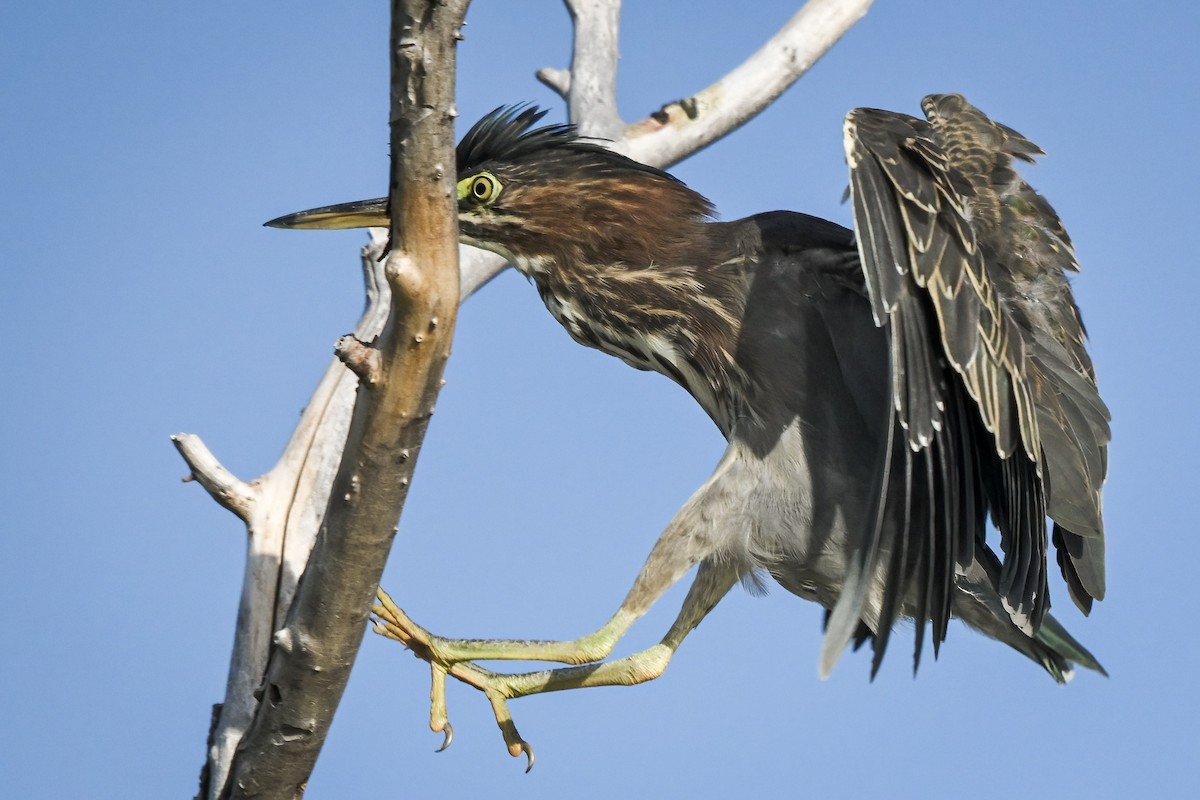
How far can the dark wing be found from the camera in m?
2.54

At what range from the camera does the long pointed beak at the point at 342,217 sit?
3.06 meters

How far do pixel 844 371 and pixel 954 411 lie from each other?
41 centimetres

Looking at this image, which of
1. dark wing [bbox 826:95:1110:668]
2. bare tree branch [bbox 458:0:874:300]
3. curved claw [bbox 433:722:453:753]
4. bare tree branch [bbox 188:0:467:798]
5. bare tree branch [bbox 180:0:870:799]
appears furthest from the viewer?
bare tree branch [bbox 458:0:874:300]

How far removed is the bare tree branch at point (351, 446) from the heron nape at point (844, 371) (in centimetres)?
40

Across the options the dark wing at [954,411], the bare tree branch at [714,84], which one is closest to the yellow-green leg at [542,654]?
the dark wing at [954,411]

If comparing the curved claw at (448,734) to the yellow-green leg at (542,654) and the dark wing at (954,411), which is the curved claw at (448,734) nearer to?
the yellow-green leg at (542,654)

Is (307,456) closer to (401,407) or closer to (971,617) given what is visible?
(401,407)

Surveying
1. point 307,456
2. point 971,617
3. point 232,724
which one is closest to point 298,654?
point 232,724

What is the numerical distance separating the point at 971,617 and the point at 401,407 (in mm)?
1735

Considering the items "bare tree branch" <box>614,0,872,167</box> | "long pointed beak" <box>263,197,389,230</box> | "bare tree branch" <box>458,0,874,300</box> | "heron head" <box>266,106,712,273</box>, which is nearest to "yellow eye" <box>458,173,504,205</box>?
"heron head" <box>266,106,712,273</box>

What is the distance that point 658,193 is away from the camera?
3.24 m

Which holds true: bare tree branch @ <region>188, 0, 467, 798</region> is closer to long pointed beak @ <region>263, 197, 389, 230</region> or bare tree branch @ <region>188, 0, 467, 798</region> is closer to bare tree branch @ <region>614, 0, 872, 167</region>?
long pointed beak @ <region>263, 197, 389, 230</region>

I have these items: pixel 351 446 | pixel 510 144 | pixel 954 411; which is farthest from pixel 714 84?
pixel 351 446

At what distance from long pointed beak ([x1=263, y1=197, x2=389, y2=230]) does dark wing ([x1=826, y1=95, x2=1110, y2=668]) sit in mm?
1123
